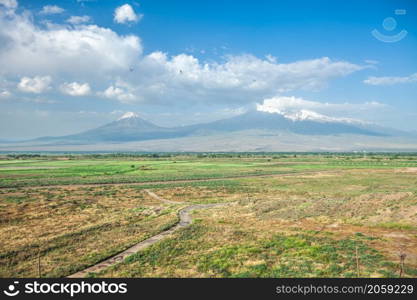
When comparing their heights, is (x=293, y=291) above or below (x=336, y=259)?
above

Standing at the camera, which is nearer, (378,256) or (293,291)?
(293,291)

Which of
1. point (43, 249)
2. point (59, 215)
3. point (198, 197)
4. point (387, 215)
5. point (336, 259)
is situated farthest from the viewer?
point (198, 197)

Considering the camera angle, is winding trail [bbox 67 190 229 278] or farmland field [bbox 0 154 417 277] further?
winding trail [bbox 67 190 229 278]

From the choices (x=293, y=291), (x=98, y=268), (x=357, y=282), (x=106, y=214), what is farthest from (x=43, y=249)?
(x=357, y=282)

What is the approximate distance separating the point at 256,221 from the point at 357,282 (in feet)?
55.8

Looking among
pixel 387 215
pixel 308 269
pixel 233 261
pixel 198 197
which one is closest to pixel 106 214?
pixel 198 197

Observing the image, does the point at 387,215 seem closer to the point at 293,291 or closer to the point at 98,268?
the point at 293,291

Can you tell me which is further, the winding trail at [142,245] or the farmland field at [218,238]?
the winding trail at [142,245]

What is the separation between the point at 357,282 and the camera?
10.7m

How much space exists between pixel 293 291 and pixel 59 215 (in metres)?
29.9

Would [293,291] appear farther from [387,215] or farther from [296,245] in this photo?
[387,215]

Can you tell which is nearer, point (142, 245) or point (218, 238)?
point (142, 245)

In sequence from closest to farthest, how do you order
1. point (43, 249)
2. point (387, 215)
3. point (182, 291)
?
1. point (182, 291)
2. point (43, 249)
3. point (387, 215)

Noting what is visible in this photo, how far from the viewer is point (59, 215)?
1238 inches
